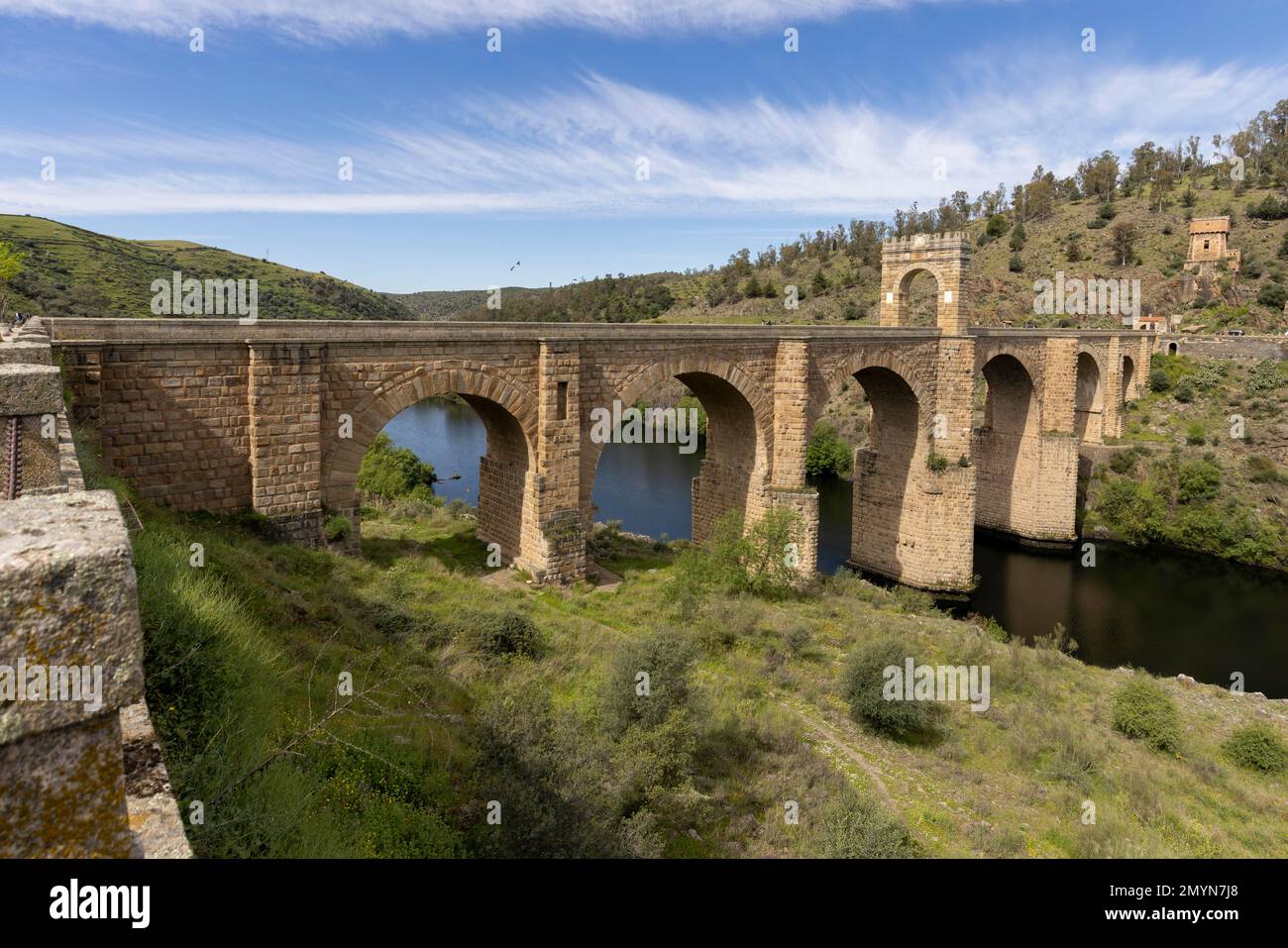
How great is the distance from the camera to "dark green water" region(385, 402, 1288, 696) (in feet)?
69.9

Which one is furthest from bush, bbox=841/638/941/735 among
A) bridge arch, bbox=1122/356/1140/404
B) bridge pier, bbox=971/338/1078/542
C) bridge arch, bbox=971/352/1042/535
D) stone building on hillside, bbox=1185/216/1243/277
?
stone building on hillside, bbox=1185/216/1243/277

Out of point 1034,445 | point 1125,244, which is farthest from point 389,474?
point 1125,244

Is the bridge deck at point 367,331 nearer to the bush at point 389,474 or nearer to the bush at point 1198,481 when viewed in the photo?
the bush at point 389,474

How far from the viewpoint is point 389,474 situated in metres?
30.0

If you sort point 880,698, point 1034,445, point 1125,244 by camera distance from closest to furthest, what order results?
1. point 880,698
2. point 1034,445
3. point 1125,244

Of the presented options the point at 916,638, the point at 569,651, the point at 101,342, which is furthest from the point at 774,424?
the point at 101,342

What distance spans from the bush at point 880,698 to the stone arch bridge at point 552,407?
5.95 m

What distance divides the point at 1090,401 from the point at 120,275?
48179mm

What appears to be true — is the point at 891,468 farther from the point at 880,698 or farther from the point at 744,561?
the point at 880,698

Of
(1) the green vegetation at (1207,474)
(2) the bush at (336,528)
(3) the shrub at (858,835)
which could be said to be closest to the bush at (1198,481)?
(1) the green vegetation at (1207,474)

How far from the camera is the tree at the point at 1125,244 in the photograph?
5497cm

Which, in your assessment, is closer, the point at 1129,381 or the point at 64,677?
the point at 64,677

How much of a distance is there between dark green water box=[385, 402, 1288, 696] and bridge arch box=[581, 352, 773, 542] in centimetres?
340

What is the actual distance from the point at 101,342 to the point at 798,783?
10.6 m
